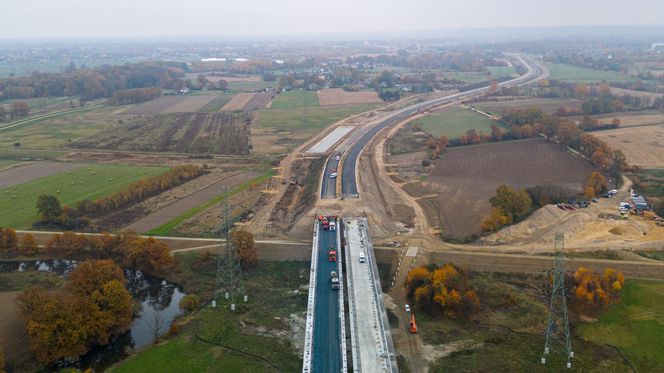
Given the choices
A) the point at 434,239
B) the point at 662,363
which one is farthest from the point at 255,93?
the point at 662,363

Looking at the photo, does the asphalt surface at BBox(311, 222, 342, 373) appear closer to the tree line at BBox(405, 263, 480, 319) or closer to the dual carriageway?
the dual carriageway

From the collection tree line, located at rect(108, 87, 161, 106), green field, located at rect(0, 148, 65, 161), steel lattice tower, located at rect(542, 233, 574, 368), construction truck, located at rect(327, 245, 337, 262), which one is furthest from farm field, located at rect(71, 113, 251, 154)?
steel lattice tower, located at rect(542, 233, 574, 368)

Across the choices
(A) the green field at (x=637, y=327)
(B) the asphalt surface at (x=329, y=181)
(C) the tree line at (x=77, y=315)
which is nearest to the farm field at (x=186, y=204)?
(B) the asphalt surface at (x=329, y=181)

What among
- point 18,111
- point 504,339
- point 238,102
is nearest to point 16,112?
point 18,111

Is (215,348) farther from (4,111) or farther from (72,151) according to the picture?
(4,111)

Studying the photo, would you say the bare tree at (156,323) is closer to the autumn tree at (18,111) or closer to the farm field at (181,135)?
the farm field at (181,135)

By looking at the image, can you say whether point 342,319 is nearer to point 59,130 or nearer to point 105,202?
point 105,202
